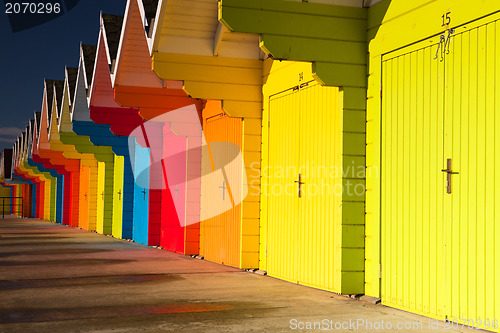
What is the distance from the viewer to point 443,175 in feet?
19.4

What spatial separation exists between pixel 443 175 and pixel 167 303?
3.16 meters

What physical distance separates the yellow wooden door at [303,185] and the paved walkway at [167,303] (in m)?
0.36

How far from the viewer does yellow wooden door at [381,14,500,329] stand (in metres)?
5.37

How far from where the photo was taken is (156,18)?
976cm

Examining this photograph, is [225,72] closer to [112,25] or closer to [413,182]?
[413,182]

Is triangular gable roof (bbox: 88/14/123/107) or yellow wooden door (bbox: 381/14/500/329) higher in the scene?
triangular gable roof (bbox: 88/14/123/107)

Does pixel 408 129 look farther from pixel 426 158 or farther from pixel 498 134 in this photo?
pixel 498 134

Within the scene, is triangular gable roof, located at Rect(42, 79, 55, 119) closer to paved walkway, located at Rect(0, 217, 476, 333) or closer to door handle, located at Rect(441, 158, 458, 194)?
paved walkway, located at Rect(0, 217, 476, 333)

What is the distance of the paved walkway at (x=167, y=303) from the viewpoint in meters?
5.53

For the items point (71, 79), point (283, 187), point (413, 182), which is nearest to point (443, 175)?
point (413, 182)

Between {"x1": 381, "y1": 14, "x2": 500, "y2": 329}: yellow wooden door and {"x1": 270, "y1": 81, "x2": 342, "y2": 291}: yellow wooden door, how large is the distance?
964 mm

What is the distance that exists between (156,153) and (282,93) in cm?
Result: 692

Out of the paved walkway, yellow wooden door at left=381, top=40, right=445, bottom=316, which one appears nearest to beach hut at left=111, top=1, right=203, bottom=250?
the paved walkway

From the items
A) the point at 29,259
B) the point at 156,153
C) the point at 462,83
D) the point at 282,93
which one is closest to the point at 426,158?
the point at 462,83
